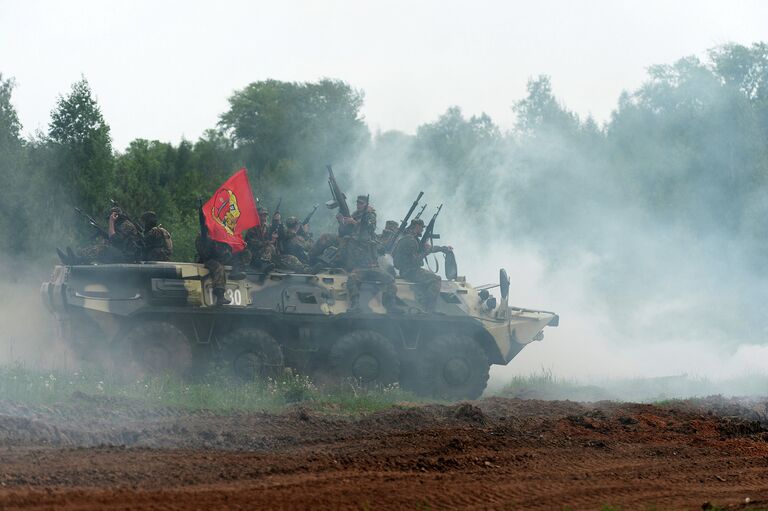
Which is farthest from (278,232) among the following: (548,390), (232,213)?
(548,390)

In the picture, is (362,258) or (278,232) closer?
(362,258)

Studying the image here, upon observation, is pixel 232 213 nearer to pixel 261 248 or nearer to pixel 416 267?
pixel 261 248

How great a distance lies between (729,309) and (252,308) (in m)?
18.8

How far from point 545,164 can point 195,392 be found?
79.9 ft

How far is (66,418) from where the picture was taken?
1302cm

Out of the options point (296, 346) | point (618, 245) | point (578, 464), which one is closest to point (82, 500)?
point (578, 464)

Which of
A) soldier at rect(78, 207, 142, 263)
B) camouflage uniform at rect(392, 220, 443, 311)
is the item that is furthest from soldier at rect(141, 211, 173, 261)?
camouflage uniform at rect(392, 220, 443, 311)

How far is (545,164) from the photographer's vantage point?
38.5 metres

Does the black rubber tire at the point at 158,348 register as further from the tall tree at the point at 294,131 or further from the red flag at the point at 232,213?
the tall tree at the point at 294,131

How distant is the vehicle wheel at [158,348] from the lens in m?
17.6

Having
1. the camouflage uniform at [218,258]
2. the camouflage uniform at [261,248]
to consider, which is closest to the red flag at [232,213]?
the camouflage uniform at [218,258]

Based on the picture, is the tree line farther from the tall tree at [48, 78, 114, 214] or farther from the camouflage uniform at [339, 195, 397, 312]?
the camouflage uniform at [339, 195, 397, 312]

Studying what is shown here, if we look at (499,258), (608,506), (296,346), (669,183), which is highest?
(669,183)

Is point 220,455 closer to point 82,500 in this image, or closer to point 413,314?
point 82,500
